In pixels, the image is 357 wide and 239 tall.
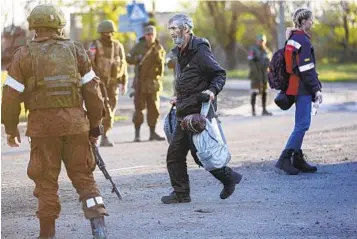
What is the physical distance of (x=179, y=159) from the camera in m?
10.4

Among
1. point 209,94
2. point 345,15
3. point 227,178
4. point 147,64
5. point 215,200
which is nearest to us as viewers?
point 209,94

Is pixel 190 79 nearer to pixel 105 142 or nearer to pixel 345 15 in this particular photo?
pixel 105 142

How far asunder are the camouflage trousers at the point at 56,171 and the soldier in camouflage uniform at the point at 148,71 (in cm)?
972

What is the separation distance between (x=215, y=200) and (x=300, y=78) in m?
2.44

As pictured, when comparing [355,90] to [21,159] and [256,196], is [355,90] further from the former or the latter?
[256,196]

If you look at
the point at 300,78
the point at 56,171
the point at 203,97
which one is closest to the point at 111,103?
the point at 300,78

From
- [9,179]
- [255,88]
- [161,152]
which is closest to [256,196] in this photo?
[9,179]

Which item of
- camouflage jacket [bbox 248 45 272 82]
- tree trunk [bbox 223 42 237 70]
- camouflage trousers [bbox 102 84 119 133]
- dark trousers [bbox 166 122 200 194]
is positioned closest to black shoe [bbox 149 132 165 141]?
camouflage trousers [bbox 102 84 119 133]

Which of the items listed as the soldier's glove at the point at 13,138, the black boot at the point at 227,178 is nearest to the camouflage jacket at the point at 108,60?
the black boot at the point at 227,178

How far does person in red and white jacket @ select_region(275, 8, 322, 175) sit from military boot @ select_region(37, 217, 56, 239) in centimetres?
460

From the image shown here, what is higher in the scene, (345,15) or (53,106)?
(53,106)

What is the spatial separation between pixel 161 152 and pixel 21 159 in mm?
2011

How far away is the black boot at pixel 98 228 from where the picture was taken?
823cm

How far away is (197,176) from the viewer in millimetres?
12641
